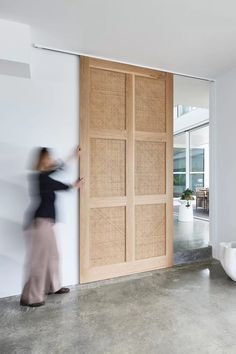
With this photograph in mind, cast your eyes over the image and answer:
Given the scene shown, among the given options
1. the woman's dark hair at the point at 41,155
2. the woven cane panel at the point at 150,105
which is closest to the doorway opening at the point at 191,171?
the woven cane panel at the point at 150,105

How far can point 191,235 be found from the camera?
16.6 ft

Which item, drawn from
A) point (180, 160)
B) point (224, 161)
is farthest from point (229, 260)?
point (180, 160)

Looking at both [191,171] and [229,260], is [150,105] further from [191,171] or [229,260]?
[191,171]

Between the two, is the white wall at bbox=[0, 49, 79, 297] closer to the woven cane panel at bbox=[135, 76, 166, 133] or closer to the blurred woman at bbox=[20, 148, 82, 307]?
the blurred woman at bbox=[20, 148, 82, 307]

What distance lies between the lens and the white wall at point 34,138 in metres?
2.94

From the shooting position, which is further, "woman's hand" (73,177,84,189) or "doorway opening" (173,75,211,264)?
"doorway opening" (173,75,211,264)

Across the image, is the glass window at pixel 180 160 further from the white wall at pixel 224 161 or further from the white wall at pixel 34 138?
the white wall at pixel 34 138

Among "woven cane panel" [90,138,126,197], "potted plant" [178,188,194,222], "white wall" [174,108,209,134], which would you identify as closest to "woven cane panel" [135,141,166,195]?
"woven cane panel" [90,138,126,197]

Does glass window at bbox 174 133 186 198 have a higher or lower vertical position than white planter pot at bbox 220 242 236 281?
higher

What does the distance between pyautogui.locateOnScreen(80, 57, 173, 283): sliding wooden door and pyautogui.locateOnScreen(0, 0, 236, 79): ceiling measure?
1.03ft

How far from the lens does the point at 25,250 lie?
2.99 meters

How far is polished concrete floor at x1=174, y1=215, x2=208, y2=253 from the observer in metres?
4.34

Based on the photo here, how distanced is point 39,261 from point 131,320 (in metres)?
1.09

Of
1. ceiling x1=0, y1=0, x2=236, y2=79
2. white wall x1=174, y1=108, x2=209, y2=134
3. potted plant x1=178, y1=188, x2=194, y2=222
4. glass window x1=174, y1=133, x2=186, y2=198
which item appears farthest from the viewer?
glass window x1=174, y1=133, x2=186, y2=198
